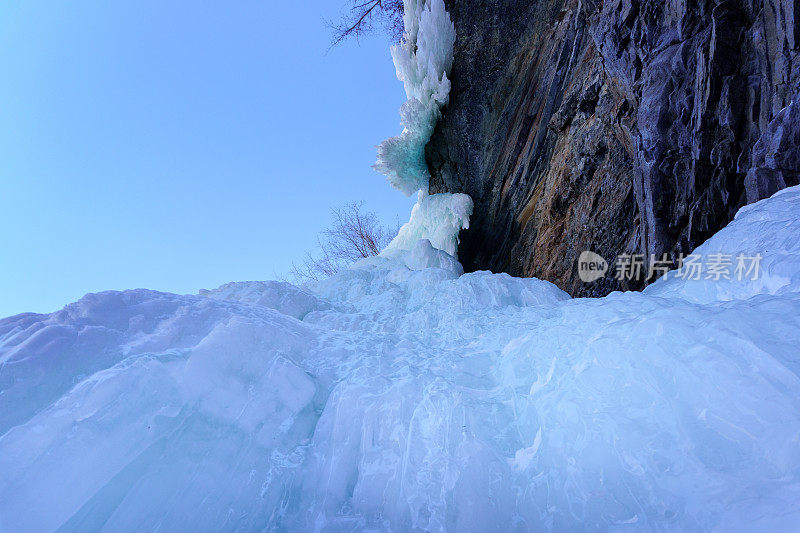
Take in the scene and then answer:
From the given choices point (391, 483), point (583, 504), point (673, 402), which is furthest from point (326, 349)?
point (673, 402)

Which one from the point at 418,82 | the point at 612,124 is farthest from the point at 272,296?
the point at 418,82

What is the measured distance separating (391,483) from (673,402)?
1188mm

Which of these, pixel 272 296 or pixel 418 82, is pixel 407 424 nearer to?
pixel 272 296

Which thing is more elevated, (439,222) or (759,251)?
(439,222)

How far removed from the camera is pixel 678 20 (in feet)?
11.7

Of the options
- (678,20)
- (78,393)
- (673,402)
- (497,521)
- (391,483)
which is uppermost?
(678,20)

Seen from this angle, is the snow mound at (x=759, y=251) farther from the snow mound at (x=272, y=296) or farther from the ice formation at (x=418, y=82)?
the ice formation at (x=418, y=82)

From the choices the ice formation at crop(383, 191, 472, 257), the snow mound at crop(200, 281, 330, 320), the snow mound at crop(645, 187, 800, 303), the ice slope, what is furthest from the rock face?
the snow mound at crop(200, 281, 330, 320)

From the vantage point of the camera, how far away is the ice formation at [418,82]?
6.93 meters

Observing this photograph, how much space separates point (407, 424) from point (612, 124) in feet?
13.8

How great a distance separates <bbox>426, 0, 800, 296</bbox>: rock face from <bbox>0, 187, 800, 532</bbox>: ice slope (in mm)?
1020

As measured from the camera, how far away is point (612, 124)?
14.9 feet

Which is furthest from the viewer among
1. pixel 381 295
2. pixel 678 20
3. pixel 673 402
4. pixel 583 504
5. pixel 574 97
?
pixel 574 97

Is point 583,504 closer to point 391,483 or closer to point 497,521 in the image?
point 497,521
